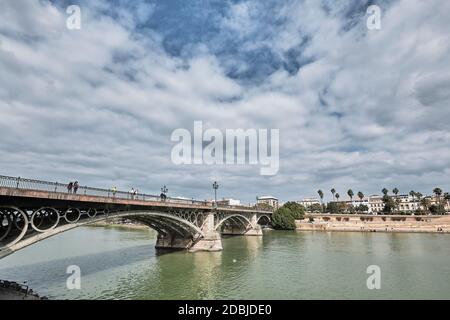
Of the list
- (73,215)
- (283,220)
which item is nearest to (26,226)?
(73,215)

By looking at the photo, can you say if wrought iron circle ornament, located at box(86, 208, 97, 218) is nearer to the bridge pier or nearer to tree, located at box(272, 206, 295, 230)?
the bridge pier

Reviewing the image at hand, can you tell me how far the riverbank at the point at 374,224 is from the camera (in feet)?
267

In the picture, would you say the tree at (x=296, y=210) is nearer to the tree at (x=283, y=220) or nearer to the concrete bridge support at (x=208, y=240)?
the tree at (x=283, y=220)

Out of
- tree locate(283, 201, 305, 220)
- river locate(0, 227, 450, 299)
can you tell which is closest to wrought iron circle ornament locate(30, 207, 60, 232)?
river locate(0, 227, 450, 299)

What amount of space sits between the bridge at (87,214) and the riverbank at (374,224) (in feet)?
179

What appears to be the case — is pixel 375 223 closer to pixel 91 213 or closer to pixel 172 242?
pixel 172 242

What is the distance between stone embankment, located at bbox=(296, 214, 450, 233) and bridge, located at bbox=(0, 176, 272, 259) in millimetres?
54696

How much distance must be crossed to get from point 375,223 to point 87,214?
8928 centimetres

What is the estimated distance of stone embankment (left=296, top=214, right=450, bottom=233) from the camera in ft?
267

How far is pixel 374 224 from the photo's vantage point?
87.9 metres

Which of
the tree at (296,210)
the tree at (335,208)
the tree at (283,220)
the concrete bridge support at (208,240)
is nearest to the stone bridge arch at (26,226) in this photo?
the concrete bridge support at (208,240)

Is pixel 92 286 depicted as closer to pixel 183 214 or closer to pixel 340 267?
pixel 183 214

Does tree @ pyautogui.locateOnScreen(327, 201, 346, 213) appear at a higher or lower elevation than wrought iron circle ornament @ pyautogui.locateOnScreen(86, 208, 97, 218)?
lower

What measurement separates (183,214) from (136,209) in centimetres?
1069
